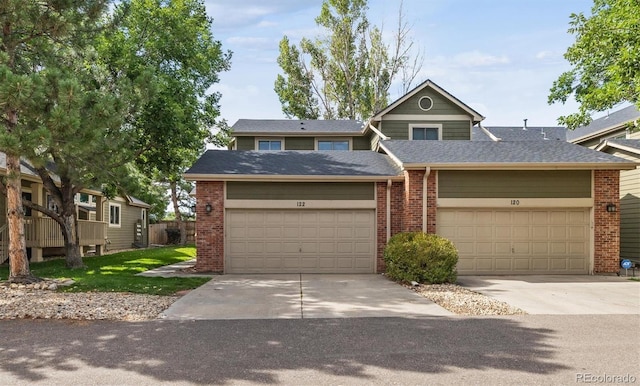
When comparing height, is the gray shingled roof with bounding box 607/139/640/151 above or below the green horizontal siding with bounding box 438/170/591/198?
above

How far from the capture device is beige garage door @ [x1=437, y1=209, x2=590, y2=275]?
1273 cm

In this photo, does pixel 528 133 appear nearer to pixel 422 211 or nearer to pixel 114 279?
pixel 422 211

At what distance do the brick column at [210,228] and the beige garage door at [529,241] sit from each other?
7107 mm

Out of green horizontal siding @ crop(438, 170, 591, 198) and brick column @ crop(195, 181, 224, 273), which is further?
brick column @ crop(195, 181, 224, 273)

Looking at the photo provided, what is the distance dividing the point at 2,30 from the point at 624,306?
1417cm

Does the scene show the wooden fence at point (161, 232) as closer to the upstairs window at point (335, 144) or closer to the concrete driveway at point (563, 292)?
the upstairs window at point (335, 144)

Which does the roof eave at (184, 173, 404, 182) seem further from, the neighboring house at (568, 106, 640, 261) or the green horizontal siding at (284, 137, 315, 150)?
the green horizontal siding at (284, 137, 315, 150)

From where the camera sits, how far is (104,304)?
7.99 metres

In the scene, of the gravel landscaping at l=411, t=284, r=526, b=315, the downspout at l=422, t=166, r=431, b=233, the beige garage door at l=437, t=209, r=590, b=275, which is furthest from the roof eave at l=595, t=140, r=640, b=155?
the gravel landscaping at l=411, t=284, r=526, b=315

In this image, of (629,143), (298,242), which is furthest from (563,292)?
(629,143)

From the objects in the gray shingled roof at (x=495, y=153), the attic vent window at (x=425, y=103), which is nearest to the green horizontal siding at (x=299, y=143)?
the attic vent window at (x=425, y=103)

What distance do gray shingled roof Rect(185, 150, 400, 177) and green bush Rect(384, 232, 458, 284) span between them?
2768 mm

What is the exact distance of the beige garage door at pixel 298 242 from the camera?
13.0 meters

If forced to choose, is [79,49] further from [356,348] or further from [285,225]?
[356,348]
